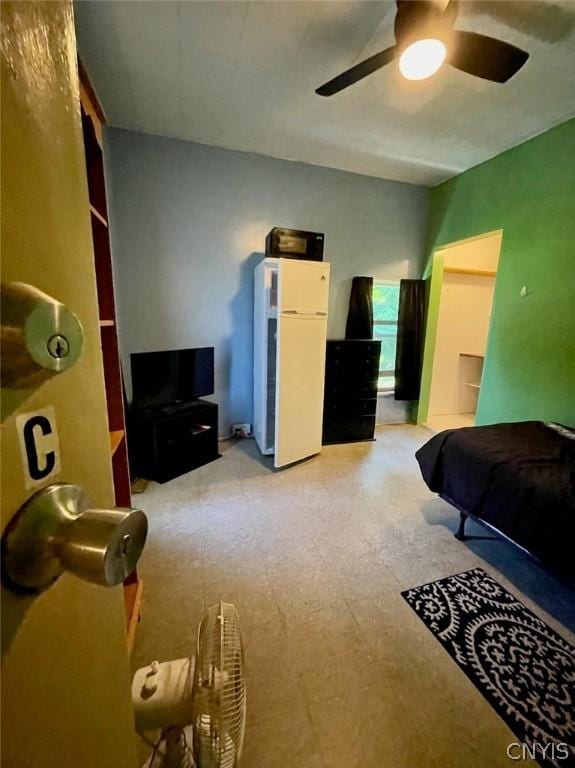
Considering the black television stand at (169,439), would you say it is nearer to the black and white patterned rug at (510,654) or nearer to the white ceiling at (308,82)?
the black and white patterned rug at (510,654)

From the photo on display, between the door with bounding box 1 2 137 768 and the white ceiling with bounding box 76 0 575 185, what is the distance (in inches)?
81.0

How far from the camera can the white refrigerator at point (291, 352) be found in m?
2.79

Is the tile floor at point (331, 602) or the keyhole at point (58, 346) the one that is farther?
the tile floor at point (331, 602)

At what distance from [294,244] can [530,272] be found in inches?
81.0

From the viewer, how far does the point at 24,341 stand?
222mm

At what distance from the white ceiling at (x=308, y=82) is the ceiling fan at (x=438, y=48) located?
27 centimetres

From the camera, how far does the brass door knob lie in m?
0.26

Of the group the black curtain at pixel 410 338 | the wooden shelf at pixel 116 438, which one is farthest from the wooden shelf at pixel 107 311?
the black curtain at pixel 410 338

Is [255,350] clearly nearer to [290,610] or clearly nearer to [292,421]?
[292,421]

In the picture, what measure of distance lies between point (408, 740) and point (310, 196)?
399 cm

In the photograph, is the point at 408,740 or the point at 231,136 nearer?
the point at 408,740

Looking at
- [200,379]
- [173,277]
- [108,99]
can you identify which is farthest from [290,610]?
[108,99]

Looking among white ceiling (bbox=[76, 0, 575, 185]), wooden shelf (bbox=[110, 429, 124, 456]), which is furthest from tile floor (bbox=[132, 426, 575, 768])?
white ceiling (bbox=[76, 0, 575, 185])

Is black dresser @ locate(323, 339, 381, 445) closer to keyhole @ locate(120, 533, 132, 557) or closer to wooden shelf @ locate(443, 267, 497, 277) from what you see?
wooden shelf @ locate(443, 267, 497, 277)
